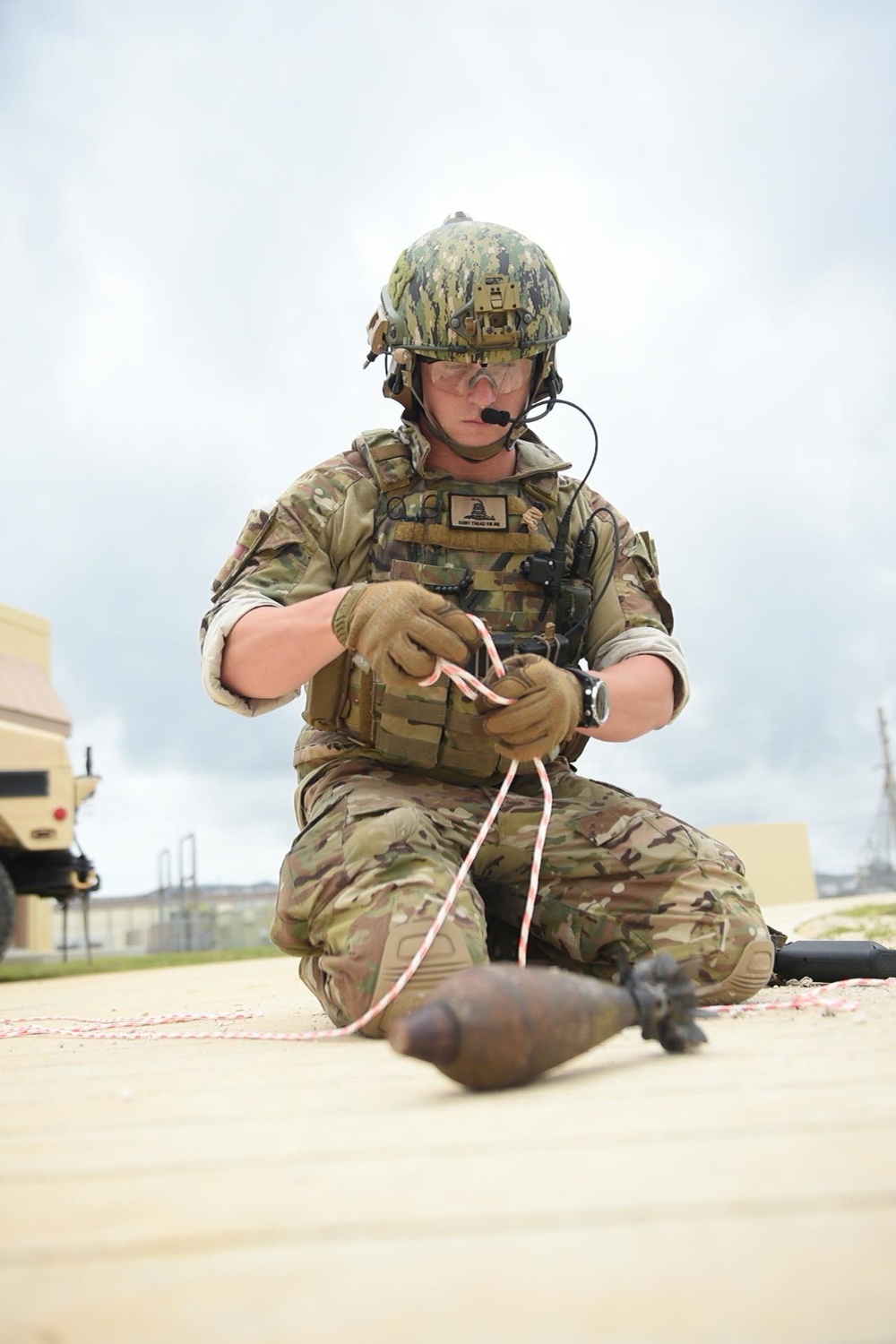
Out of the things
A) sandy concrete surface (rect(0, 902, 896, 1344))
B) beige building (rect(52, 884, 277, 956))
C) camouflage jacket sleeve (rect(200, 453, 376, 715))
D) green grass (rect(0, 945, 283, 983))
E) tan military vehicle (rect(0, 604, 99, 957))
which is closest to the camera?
sandy concrete surface (rect(0, 902, 896, 1344))

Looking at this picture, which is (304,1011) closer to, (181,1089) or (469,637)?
(469,637)

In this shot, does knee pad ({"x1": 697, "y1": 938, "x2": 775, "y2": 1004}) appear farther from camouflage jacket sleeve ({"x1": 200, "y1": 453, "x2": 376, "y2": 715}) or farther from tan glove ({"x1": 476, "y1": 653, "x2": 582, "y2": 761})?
camouflage jacket sleeve ({"x1": 200, "y1": 453, "x2": 376, "y2": 715})

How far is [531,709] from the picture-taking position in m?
2.55

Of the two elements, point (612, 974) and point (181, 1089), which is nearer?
point (181, 1089)

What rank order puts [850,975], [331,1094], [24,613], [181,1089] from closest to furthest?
1. [331,1094]
2. [181,1089]
3. [850,975]
4. [24,613]

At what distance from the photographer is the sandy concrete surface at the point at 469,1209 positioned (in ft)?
2.50

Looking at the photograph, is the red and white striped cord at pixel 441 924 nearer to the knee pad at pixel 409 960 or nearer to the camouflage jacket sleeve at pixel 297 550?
the knee pad at pixel 409 960

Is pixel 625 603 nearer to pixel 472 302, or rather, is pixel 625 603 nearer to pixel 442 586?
pixel 442 586

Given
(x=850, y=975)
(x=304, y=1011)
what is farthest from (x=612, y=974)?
(x=304, y=1011)

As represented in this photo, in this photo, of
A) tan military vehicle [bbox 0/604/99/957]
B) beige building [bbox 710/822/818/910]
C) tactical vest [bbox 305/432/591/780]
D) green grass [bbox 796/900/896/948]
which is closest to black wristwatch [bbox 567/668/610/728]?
tactical vest [bbox 305/432/591/780]

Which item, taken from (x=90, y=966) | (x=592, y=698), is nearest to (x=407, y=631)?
(x=592, y=698)

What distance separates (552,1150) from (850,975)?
7.72 feet

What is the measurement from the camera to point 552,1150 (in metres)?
1.12

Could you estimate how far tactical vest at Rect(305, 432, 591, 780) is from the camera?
3.05 meters
